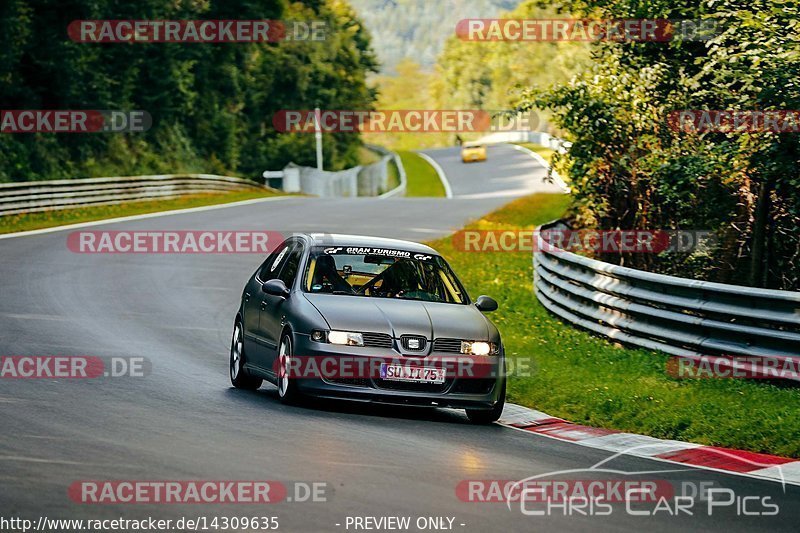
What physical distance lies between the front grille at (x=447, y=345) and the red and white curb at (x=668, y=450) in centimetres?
89

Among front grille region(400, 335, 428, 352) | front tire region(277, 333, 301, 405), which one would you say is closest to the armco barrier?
front tire region(277, 333, 301, 405)

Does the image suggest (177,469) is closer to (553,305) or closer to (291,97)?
(553,305)

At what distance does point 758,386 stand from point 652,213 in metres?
7.87

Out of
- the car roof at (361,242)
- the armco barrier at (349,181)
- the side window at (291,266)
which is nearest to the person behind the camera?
the side window at (291,266)

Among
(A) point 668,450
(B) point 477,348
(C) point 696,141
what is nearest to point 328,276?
(B) point 477,348

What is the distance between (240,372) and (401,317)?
230cm

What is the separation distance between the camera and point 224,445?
29.2ft

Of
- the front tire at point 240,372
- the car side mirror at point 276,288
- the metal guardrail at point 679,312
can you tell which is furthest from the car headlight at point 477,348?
the metal guardrail at point 679,312

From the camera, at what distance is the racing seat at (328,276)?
39.5ft

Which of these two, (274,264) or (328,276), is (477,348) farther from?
(274,264)

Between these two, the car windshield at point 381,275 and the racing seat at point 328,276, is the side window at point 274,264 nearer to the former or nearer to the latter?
the car windshield at point 381,275

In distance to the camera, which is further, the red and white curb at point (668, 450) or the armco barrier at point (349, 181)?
the armco barrier at point (349, 181)

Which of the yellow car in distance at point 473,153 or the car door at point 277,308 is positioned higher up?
the car door at point 277,308

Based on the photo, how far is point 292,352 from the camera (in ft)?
36.5
